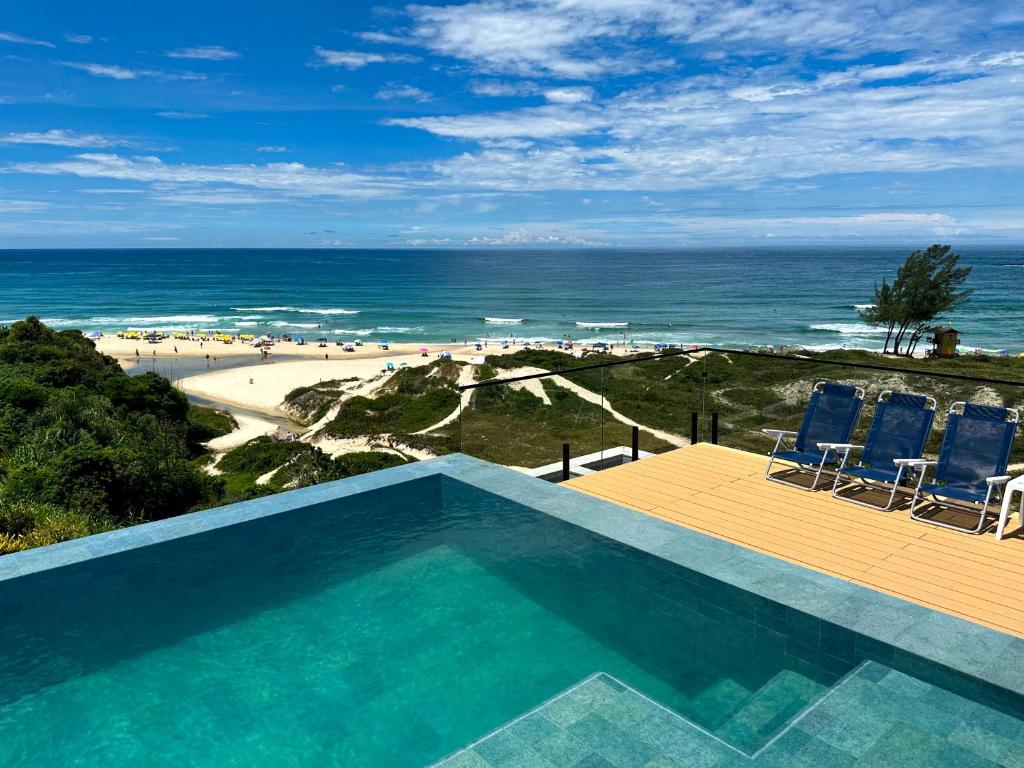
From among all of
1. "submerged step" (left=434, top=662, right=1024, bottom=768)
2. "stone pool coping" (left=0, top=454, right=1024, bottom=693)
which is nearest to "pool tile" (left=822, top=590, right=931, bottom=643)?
"stone pool coping" (left=0, top=454, right=1024, bottom=693)

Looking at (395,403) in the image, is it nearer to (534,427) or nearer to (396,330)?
(534,427)

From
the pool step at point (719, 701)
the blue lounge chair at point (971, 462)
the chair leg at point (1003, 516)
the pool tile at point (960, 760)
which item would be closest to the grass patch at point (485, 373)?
the blue lounge chair at point (971, 462)

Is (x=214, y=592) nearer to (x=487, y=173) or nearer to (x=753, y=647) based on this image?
(x=753, y=647)

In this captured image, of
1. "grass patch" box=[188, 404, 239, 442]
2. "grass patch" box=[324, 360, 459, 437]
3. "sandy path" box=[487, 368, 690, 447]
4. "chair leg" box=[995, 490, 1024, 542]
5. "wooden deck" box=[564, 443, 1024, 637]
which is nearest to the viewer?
"wooden deck" box=[564, 443, 1024, 637]

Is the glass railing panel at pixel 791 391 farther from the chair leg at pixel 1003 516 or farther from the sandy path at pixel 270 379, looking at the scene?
the sandy path at pixel 270 379

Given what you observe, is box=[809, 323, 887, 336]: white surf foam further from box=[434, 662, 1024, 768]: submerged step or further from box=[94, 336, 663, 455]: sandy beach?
box=[434, 662, 1024, 768]: submerged step

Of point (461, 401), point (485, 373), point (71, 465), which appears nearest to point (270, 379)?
point (485, 373)

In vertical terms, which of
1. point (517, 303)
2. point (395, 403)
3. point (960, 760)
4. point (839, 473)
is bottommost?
point (395, 403)
